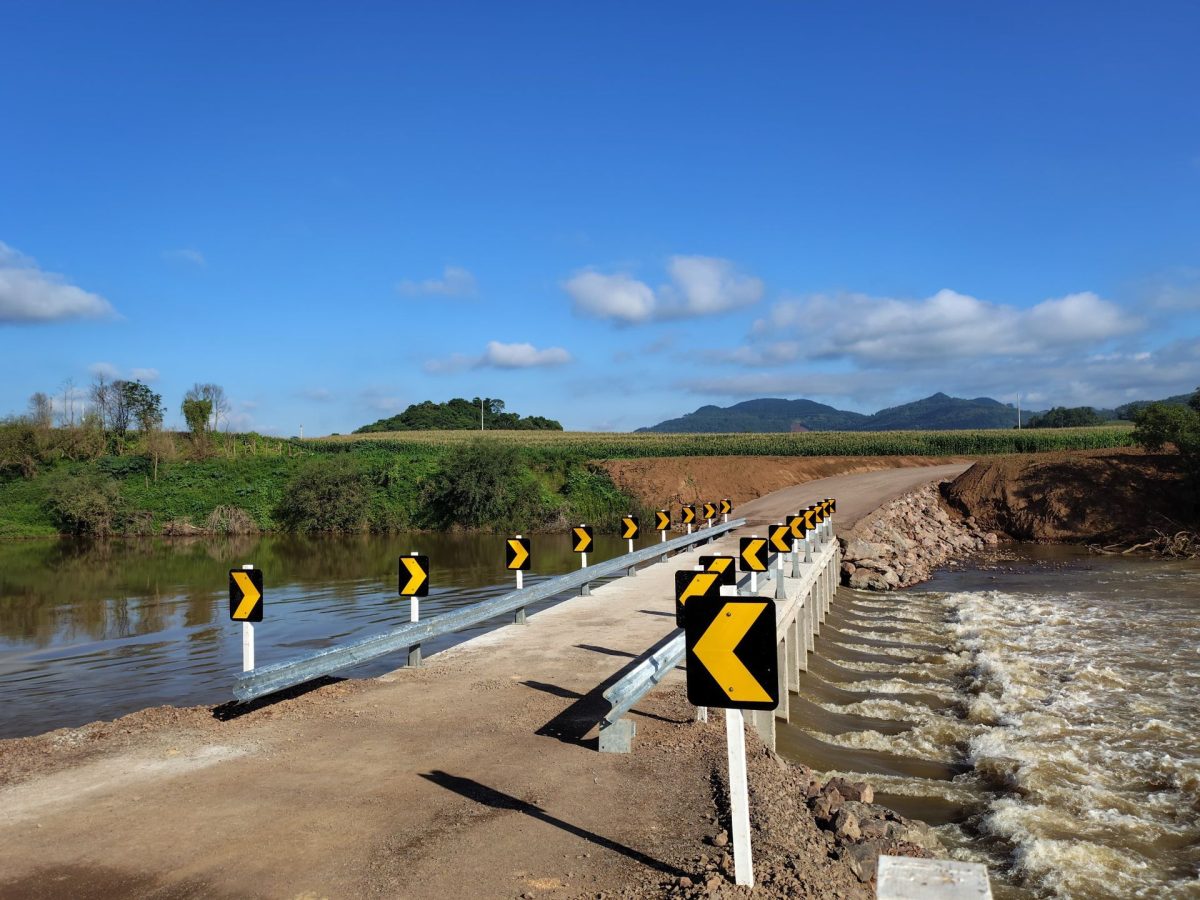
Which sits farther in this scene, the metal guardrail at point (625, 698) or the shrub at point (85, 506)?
the shrub at point (85, 506)

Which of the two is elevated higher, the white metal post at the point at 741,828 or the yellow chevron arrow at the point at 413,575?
the yellow chevron arrow at the point at 413,575

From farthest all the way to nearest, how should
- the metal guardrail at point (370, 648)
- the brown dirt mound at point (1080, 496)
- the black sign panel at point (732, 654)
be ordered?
the brown dirt mound at point (1080, 496)
the metal guardrail at point (370, 648)
the black sign panel at point (732, 654)

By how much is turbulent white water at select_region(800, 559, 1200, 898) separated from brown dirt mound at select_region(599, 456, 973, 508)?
79.5 feet

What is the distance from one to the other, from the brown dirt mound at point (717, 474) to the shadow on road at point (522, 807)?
37.1 metres

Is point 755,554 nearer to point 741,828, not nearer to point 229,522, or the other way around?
point 741,828

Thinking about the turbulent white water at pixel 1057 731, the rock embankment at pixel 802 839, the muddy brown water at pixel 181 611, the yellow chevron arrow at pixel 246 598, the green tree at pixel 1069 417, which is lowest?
the turbulent white water at pixel 1057 731

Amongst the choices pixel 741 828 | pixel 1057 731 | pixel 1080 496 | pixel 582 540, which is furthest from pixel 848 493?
pixel 741 828

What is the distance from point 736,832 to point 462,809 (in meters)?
2.09

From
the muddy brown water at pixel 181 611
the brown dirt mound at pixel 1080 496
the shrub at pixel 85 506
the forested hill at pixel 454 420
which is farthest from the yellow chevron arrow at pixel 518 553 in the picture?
the forested hill at pixel 454 420

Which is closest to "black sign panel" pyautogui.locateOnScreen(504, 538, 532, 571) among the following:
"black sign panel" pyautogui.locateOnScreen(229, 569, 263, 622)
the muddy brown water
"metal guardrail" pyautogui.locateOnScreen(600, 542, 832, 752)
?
the muddy brown water

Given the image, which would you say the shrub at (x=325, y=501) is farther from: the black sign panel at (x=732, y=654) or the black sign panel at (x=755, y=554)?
the black sign panel at (x=732, y=654)

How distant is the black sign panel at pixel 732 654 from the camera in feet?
14.8

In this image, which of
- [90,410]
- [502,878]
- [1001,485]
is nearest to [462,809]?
[502,878]

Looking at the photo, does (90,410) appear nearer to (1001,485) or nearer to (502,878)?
(1001,485)
